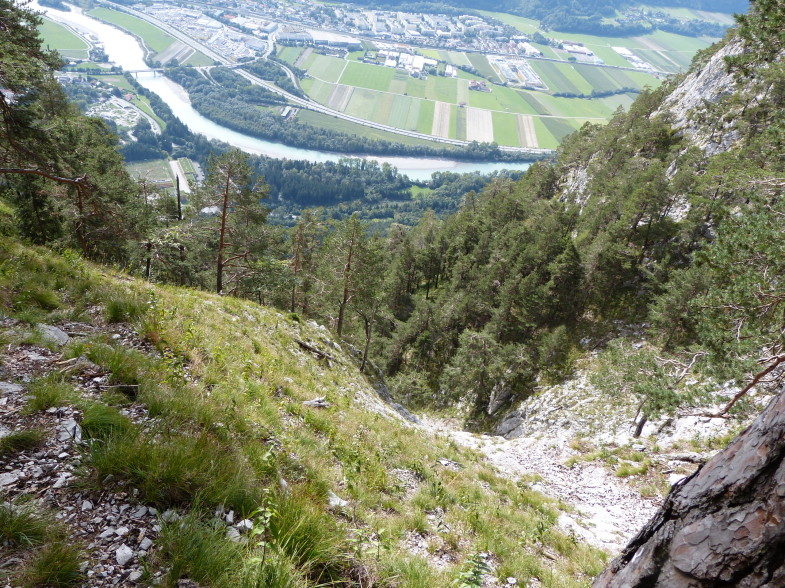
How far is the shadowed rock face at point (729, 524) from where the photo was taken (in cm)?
249

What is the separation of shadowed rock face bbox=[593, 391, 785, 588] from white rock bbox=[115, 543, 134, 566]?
13.9 feet

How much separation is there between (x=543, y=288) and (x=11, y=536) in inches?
1484

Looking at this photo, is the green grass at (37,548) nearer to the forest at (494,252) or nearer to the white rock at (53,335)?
the white rock at (53,335)

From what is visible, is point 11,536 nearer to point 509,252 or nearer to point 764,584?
point 764,584

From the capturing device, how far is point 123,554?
11.2ft

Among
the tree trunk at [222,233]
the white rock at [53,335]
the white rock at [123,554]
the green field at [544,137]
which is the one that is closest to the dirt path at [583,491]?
the white rock at [123,554]

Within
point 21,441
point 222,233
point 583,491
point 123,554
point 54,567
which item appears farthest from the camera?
point 222,233

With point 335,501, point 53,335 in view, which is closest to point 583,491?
point 335,501

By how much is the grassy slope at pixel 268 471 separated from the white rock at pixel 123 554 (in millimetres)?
243

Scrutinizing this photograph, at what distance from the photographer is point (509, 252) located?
4347cm

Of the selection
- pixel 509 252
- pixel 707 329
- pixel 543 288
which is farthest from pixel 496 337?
pixel 707 329

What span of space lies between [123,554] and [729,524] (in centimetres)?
476

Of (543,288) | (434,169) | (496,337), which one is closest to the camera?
(543,288)

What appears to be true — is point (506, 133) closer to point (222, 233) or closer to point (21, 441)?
point (222, 233)
